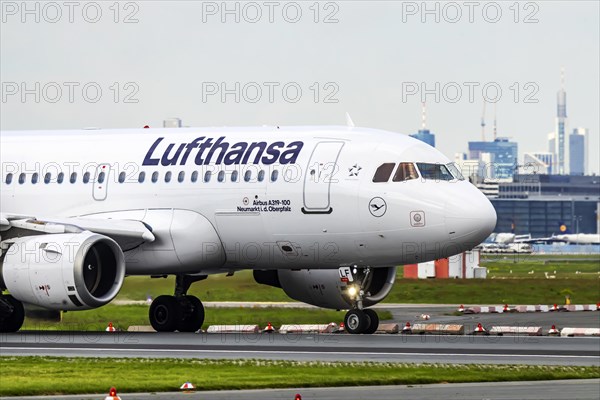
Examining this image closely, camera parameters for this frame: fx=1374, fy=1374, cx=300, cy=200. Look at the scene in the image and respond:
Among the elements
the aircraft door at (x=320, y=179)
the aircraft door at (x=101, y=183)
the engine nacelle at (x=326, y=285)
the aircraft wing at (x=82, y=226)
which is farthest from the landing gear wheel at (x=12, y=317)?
the aircraft door at (x=320, y=179)

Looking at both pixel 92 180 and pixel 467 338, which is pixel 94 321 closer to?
pixel 92 180

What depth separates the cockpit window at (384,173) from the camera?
36.5 meters

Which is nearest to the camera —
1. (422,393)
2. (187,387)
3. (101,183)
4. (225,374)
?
(422,393)

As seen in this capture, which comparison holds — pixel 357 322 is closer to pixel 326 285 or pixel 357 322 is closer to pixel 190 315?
pixel 326 285

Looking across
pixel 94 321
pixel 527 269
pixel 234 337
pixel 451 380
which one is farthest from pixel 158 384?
pixel 527 269

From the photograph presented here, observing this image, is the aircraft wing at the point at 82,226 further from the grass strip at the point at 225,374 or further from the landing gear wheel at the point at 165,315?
the grass strip at the point at 225,374

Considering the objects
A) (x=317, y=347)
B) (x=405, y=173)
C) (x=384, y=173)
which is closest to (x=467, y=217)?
(x=405, y=173)

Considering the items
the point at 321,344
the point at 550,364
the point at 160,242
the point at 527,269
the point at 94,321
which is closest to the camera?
the point at 550,364

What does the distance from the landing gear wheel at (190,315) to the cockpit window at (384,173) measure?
7914mm

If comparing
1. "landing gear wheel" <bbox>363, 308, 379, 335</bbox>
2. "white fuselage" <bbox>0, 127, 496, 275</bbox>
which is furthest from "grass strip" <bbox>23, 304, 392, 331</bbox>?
"landing gear wheel" <bbox>363, 308, 379, 335</bbox>

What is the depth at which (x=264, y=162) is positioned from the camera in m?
38.2

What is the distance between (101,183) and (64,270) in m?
5.46

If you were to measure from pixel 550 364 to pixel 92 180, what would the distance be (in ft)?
57.0

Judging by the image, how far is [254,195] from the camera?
38.1 metres
